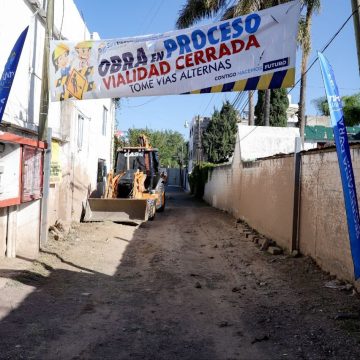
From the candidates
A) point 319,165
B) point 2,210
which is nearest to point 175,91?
point 319,165

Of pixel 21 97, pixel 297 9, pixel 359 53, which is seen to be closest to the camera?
pixel 359 53

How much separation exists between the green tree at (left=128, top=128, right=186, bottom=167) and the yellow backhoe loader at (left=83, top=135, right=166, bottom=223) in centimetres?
4120

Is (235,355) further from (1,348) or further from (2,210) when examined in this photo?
(2,210)

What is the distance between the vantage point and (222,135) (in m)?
42.8

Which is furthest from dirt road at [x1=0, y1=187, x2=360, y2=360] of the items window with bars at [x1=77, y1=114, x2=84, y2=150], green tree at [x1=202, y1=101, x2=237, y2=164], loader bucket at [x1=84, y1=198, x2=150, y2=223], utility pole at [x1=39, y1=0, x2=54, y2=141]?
green tree at [x1=202, y1=101, x2=237, y2=164]

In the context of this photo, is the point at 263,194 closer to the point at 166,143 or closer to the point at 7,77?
the point at 7,77

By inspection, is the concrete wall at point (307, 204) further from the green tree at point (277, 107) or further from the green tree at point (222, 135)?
the green tree at point (222, 135)

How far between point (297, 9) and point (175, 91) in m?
2.38

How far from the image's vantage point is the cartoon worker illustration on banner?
8461 millimetres

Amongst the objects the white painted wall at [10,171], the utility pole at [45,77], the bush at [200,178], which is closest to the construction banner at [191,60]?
the utility pole at [45,77]

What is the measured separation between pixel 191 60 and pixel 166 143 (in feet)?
282

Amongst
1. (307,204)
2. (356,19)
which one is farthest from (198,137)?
(356,19)

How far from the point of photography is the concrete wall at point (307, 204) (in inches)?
279

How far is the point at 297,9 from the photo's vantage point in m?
7.37
